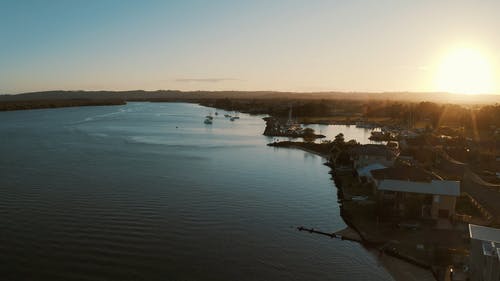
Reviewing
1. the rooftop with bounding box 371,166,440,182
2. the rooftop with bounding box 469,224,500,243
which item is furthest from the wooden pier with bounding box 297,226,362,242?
the rooftop with bounding box 469,224,500,243

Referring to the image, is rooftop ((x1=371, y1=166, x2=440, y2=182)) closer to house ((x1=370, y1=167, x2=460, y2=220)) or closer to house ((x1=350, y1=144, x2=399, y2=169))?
house ((x1=370, y1=167, x2=460, y2=220))

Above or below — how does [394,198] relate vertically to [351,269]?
above

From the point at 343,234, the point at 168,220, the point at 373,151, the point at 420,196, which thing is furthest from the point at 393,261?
the point at 373,151

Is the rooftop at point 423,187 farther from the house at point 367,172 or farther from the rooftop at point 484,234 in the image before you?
the rooftop at point 484,234

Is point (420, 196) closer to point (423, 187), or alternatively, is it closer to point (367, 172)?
point (423, 187)

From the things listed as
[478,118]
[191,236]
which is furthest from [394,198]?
[478,118]

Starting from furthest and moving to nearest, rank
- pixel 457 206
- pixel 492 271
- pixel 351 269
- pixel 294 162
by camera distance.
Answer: pixel 294 162 → pixel 457 206 → pixel 351 269 → pixel 492 271

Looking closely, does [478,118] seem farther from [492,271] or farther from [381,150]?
[492,271]

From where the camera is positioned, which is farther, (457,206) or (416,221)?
(457,206)
